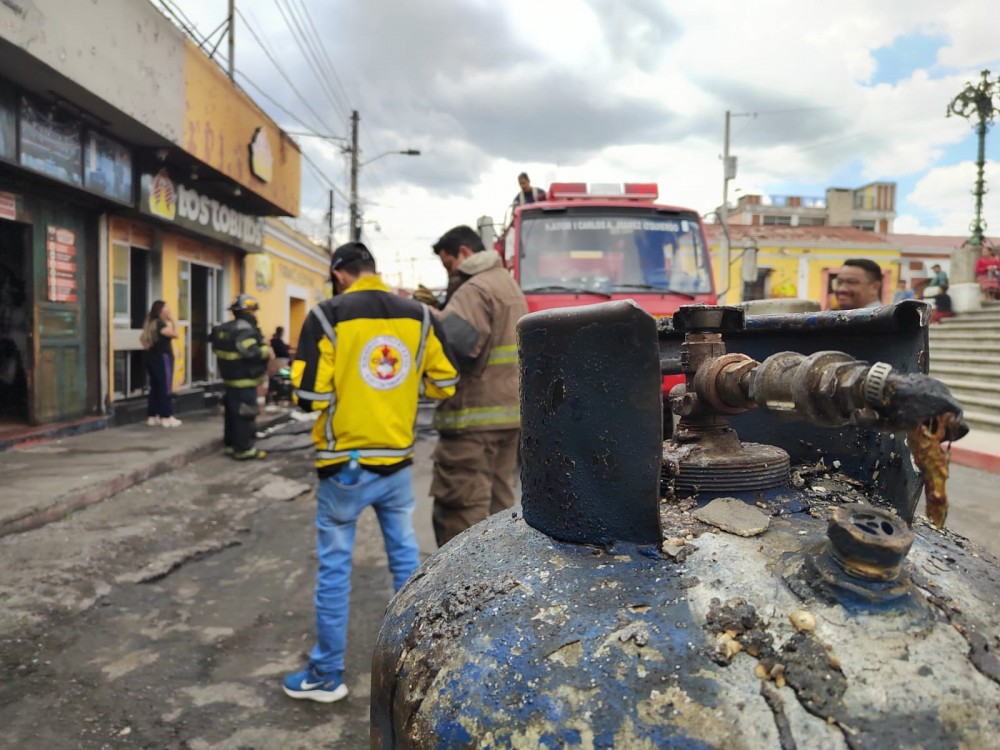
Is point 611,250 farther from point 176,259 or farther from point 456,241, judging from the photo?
point 176,259

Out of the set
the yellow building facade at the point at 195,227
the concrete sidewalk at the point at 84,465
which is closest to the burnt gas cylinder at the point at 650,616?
the concrete sidewalk at the point at 84,465

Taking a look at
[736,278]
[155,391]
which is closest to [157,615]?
[155,391]

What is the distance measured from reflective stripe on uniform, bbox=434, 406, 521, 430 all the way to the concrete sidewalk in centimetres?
307

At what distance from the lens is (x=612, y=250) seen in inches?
265

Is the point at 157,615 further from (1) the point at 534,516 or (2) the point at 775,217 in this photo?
(2) the point at 775,217

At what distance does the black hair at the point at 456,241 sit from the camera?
3.74 meters

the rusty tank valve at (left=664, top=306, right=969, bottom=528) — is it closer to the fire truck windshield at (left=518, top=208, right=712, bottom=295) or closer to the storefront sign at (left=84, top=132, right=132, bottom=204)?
the fire truck windshield at (left=518, top=208, right=712, bottom=295)

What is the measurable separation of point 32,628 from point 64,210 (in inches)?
239

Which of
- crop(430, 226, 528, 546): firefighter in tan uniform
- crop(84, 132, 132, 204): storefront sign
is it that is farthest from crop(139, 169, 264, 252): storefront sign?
crop(430, 226, 528, 546): firefighter in tan uniform

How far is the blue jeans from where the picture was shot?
2775 mm

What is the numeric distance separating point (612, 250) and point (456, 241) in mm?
3325

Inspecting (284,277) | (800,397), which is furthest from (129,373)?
(800,397)

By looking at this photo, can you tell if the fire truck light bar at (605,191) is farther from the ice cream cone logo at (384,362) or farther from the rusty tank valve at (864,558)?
the rusty tank valve at (864,558)

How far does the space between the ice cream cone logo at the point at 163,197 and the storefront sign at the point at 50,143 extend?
1.49 metres
